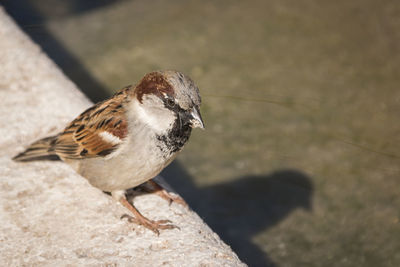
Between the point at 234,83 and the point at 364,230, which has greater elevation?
the point at 234,83

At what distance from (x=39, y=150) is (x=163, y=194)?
0.82 m

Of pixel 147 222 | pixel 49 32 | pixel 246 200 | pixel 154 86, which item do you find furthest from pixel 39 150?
pixel 49 32

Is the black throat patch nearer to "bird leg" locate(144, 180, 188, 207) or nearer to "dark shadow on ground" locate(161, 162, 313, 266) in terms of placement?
"bird leg" locate(144, 180, 188, 207)

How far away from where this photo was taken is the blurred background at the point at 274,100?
14.0 feet

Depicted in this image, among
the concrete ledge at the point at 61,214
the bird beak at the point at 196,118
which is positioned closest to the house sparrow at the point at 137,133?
the bird beak at the point at 196,118

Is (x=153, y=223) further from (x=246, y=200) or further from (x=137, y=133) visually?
(x=246, y=200)

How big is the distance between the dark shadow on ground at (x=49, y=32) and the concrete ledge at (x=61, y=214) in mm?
1542

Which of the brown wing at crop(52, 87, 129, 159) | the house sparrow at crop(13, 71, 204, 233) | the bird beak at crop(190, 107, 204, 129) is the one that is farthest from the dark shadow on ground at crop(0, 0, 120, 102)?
the bird beak at crop(190, 107, 204, 129)

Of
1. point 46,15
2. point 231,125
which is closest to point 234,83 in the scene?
point 231,125

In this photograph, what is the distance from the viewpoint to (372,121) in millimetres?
5203

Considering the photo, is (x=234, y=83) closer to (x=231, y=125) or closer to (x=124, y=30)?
(x=231, y=125)

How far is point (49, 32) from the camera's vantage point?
6422 millimetres

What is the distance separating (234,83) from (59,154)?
108 inches

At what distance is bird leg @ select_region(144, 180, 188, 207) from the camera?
332 cm
